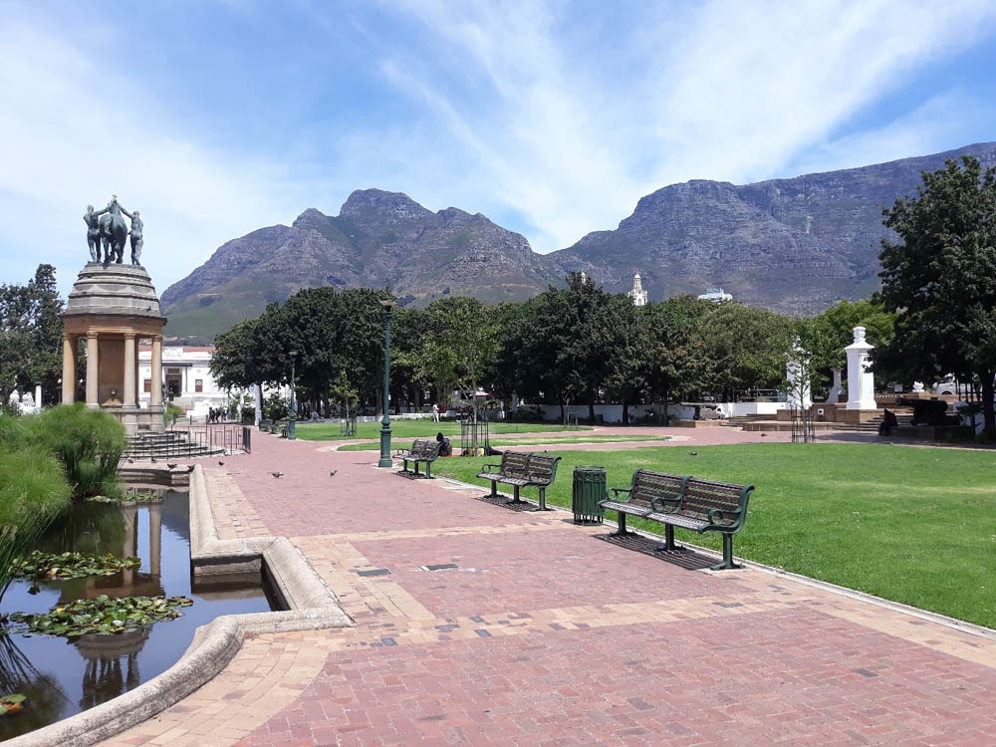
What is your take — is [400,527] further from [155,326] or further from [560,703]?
[155,326]

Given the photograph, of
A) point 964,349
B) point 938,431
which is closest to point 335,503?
point 964,349

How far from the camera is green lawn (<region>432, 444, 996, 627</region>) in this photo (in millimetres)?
7977

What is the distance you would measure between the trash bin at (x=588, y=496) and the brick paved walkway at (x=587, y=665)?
92.6 inches

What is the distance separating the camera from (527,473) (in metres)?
14.2

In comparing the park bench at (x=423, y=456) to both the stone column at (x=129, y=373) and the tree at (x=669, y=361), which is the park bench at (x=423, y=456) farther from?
the tree at (x=669, y=361)

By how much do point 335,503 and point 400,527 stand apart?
3.19 m

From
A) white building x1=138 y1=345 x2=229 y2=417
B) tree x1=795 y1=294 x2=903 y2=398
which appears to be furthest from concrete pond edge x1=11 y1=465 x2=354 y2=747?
white building x1=138 y1=345 x2=229 y2=417

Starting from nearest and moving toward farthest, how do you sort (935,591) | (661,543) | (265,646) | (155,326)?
1. (265,646)
2. (935,591)
3. (661,543)
4. (155,326)

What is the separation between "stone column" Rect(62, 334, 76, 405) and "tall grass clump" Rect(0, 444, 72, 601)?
2575cm

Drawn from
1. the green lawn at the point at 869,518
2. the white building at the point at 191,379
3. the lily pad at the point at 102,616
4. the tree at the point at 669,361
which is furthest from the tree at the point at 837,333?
the white building at the point at 191,379

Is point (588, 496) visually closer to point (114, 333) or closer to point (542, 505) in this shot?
point (542, 505)

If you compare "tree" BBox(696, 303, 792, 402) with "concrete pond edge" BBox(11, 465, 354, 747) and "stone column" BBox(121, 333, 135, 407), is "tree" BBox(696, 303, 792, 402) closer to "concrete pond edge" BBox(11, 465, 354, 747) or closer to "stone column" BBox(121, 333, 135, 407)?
"stone column" BBox(121, 333, 135, 407)

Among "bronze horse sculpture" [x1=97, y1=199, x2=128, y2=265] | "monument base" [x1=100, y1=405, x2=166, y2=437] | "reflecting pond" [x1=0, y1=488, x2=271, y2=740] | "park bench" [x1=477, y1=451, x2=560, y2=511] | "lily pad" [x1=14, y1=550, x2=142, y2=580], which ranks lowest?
"reflecting pond" [x1=0, y1=488, x2=271, y2=740]

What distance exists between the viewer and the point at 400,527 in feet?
38.4
